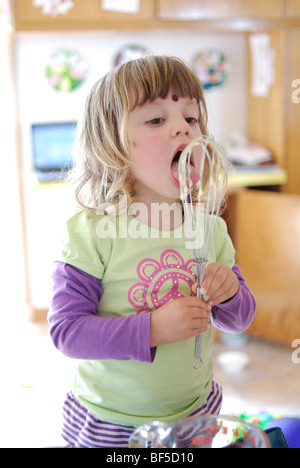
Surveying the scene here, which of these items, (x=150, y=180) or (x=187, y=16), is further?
(x=187, y=16)

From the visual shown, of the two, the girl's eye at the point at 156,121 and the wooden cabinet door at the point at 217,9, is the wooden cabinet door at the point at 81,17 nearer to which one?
the wooden cabinet door at the point at 217,9

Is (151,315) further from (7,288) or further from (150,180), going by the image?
(7,288)

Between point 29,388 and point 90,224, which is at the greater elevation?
→ point 90,224

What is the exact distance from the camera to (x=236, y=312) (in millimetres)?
821

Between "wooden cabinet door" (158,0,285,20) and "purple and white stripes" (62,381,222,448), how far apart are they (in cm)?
183

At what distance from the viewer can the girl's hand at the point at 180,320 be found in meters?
0.69

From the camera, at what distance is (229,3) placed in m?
2.37

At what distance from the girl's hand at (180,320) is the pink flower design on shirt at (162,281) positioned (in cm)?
8

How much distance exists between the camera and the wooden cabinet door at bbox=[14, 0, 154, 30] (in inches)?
87.4

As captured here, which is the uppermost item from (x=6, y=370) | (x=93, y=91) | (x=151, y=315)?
(x=93, y=91)

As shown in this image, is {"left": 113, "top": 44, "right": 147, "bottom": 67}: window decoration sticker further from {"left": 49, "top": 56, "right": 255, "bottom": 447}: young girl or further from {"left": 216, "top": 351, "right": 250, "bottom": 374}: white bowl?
{"left": 49, "top": 56, "right": 255, "bottom": 447}: young girl
